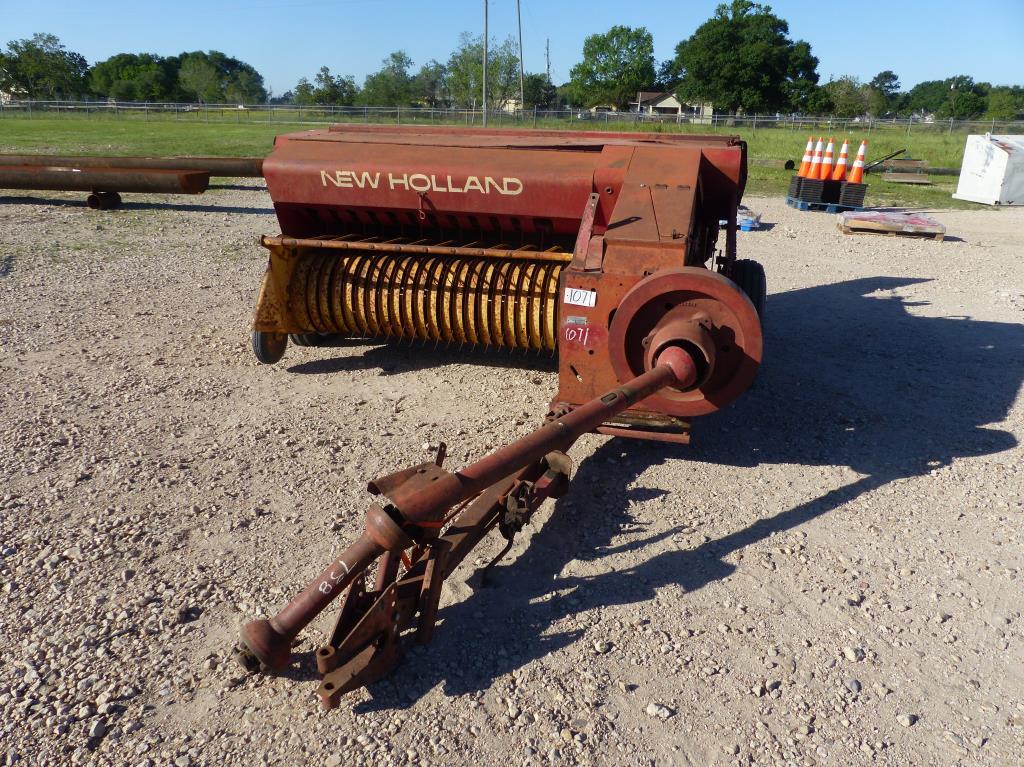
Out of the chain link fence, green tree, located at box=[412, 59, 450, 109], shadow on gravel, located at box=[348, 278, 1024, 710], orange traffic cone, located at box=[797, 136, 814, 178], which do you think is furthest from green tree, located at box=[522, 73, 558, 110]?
shadow on gravel, located at box=[348, 278, 1024, 710]

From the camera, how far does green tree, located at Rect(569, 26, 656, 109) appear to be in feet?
230

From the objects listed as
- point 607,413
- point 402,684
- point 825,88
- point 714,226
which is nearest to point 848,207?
point 714,226

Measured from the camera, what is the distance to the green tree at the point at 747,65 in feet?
179

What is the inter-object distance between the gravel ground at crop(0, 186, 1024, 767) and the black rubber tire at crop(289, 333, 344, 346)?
0.27 feet

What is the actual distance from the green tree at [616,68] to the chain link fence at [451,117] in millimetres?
30770

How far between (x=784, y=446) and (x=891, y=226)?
7.83 m

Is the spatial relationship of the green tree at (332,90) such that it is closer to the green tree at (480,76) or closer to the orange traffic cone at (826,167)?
the green tree at (480,76)

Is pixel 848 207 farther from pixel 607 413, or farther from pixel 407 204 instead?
pixel 607 413

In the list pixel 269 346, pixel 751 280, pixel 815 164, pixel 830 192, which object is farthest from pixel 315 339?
pixel 815 164

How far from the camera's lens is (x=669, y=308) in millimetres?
3668

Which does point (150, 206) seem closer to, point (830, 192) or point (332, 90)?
point (830, 192)

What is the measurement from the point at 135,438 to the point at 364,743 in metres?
2.56

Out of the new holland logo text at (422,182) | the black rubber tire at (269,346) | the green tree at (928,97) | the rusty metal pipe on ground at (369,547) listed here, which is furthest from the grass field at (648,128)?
the green tree at (928,97)

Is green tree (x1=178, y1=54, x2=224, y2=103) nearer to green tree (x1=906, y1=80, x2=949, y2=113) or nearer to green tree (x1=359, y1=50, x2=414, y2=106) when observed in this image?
green tree (x1=359, y1=50, x2=414, y2=106)
